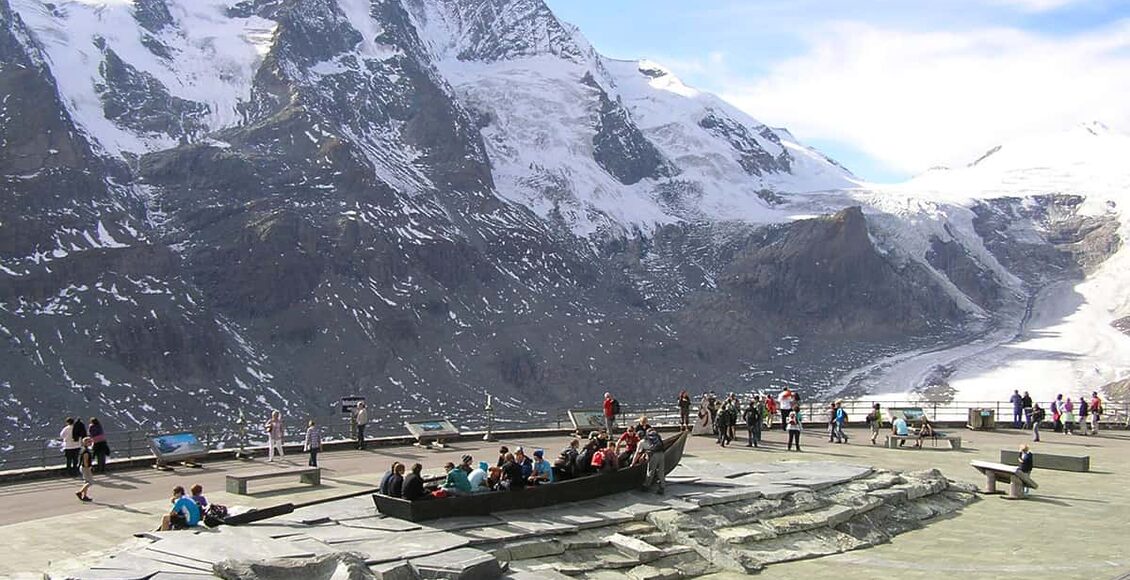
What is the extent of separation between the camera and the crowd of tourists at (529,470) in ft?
75.6

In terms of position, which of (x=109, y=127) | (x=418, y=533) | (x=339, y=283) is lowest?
(x=418, y=533)

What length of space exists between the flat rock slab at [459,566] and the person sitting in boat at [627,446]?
7309 mm

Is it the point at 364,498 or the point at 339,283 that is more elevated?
the point at 339,283

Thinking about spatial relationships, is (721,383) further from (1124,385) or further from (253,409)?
(253,409)

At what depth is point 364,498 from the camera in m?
24.6

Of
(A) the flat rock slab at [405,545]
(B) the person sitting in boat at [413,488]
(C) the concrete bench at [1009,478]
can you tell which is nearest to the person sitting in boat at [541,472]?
(B) the person sitting in boat at [413,488]

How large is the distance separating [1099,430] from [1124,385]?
289 feet

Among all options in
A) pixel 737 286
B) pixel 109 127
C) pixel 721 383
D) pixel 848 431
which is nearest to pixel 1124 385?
pixel 721 383

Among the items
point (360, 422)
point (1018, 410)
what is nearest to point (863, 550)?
point (360, 422)

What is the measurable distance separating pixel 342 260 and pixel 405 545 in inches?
4691

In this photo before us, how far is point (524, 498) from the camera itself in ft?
78.9

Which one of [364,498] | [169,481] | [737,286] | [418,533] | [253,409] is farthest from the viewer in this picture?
[737,286]

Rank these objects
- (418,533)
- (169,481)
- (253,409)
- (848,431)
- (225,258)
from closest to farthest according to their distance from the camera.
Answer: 1. (418,533)
2. (169,481)
3. (848,431)
4. (253,409)
5. (225,258)

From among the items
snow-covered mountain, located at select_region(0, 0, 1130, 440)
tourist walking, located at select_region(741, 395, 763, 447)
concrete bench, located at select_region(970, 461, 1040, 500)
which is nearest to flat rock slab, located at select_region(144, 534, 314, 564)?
concrete bench, located at select_region(970, 461, 1040, 500)
